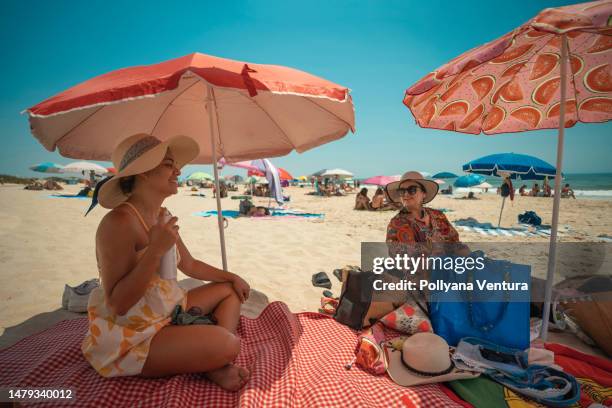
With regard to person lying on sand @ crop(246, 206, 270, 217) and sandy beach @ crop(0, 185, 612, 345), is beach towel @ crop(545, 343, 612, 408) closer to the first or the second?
sandy beach @ crop(0, 185, 612, 345)

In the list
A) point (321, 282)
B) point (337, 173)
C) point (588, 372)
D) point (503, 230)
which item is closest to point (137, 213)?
point (321, 282)

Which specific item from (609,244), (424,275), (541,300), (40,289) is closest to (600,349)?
(541,300)

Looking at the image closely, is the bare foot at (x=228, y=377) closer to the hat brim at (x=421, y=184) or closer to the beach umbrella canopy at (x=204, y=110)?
the beach umbrella canopy at (x=204, y=110)

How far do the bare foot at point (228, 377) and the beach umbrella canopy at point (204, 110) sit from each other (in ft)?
6.04

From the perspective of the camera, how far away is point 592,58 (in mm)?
2756

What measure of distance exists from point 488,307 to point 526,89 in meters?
2.64

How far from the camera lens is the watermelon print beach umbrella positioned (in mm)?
2332

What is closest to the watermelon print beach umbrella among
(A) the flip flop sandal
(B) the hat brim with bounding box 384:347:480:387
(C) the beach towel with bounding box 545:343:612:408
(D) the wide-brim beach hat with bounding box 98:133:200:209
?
(C) the beach towel with bounding box 545:343:612:408

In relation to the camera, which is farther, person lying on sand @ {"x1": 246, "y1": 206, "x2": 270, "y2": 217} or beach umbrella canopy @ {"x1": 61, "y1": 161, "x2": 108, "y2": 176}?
beach umbrella canopy @ {"x1": 61, "y1": 161, "x2": 108, "y2": 176}

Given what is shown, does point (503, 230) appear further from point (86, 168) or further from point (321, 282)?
point (86, 168)

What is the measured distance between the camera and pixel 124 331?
169 cm

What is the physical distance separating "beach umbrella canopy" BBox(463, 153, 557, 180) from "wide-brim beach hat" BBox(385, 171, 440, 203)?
808 centimetres

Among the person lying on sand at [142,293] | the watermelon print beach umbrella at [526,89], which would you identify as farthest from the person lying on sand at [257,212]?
the person lying on sand at [142,293]

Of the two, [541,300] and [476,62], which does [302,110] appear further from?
[541,300]
